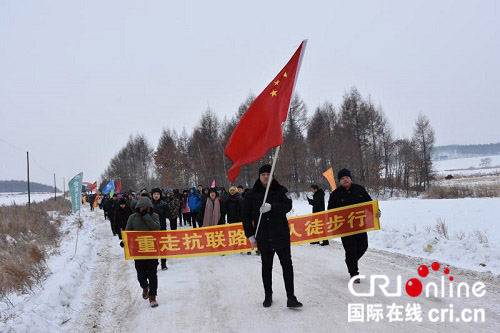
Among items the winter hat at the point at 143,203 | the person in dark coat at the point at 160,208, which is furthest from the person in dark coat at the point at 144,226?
the person in dark coat at the point at 160,208

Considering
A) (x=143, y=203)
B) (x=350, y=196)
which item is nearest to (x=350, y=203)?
(x=350, y=196)

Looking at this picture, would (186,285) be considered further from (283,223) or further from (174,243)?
(283,223)

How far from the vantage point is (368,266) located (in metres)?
7.95

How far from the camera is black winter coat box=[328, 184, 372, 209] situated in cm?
730

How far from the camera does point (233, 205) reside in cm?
1206

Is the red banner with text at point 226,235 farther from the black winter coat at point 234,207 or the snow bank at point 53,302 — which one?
the black winter coat at point 234,207

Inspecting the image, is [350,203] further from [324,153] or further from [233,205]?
[324,153]

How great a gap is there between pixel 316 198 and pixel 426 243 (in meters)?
3.78

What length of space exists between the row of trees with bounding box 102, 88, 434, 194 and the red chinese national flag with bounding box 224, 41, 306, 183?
33737 mm

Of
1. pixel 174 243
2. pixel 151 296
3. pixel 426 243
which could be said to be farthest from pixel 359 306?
pixel 426 243

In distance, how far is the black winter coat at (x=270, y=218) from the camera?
213 inches

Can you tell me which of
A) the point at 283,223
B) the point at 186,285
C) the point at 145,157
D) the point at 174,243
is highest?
the point at 145,157

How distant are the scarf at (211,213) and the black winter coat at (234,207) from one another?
311 millimetres

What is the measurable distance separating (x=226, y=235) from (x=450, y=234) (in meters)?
6.51
